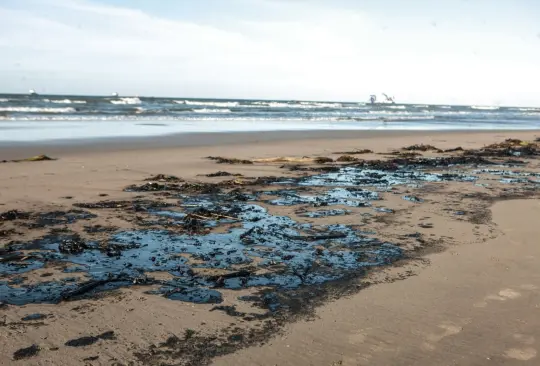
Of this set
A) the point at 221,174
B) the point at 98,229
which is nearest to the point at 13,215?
the point at 98,229

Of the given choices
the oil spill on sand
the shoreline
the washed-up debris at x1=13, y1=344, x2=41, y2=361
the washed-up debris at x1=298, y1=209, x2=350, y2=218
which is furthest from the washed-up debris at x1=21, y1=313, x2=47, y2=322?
the shoreline

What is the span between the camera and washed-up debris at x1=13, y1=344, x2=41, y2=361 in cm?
289

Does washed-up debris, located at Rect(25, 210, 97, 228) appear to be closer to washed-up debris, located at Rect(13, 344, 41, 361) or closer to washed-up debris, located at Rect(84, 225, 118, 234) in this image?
washed-up debris, located at Rect(84, 225, 118, 234)

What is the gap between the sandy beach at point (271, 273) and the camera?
10.2 feet

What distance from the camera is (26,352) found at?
2949 millimetres

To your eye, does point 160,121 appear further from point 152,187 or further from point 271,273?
point 271,273

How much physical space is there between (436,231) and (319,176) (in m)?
4.38

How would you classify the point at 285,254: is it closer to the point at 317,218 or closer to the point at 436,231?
the point at 317,218

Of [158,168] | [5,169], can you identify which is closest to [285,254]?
[158,168]

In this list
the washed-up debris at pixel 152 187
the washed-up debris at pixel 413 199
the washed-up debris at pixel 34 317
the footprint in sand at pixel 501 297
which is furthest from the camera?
the washed-up debris at pixel 152 187

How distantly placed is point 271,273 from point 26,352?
2.10 metres

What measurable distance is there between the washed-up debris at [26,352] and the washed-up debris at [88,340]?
0.58 feet

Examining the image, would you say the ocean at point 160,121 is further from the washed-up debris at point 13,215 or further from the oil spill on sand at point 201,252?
the oil spill on sand at point 201,252

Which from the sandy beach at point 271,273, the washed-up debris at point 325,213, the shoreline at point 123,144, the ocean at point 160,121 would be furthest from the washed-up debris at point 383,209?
the ocean at point 160,121
